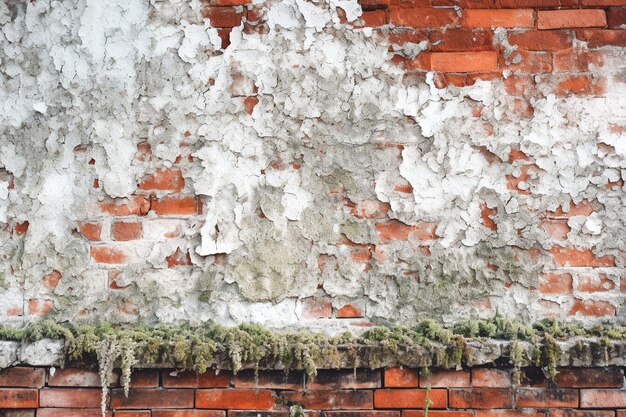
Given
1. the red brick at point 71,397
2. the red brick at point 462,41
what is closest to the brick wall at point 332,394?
the red brick at point 71,397

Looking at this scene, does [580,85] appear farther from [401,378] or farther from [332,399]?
[332,399]

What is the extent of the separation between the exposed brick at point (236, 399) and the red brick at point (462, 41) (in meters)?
1.30

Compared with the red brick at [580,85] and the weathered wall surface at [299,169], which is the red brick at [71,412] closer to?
the weathered wall surface at [299,169]

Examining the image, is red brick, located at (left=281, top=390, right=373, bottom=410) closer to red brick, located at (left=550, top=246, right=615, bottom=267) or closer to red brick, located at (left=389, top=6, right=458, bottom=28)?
red brick, located at (left=550, top=246, right=615, bottom=267)

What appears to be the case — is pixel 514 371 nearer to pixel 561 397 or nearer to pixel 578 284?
pixel 561 397

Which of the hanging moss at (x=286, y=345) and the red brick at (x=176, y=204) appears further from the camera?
the red brick at (x=176, y=204)

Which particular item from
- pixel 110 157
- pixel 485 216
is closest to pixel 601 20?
pixel 485 216

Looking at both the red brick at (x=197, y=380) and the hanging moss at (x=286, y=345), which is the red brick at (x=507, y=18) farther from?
the red brick at (x=197, y=380)

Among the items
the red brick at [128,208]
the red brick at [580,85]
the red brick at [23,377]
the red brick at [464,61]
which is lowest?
the red brick at [23,377]

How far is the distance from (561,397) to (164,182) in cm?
151

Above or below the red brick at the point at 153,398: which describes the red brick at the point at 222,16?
above

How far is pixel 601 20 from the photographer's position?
203 centimetres

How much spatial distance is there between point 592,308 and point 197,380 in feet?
4.42

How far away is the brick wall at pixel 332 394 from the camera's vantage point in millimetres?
1947
